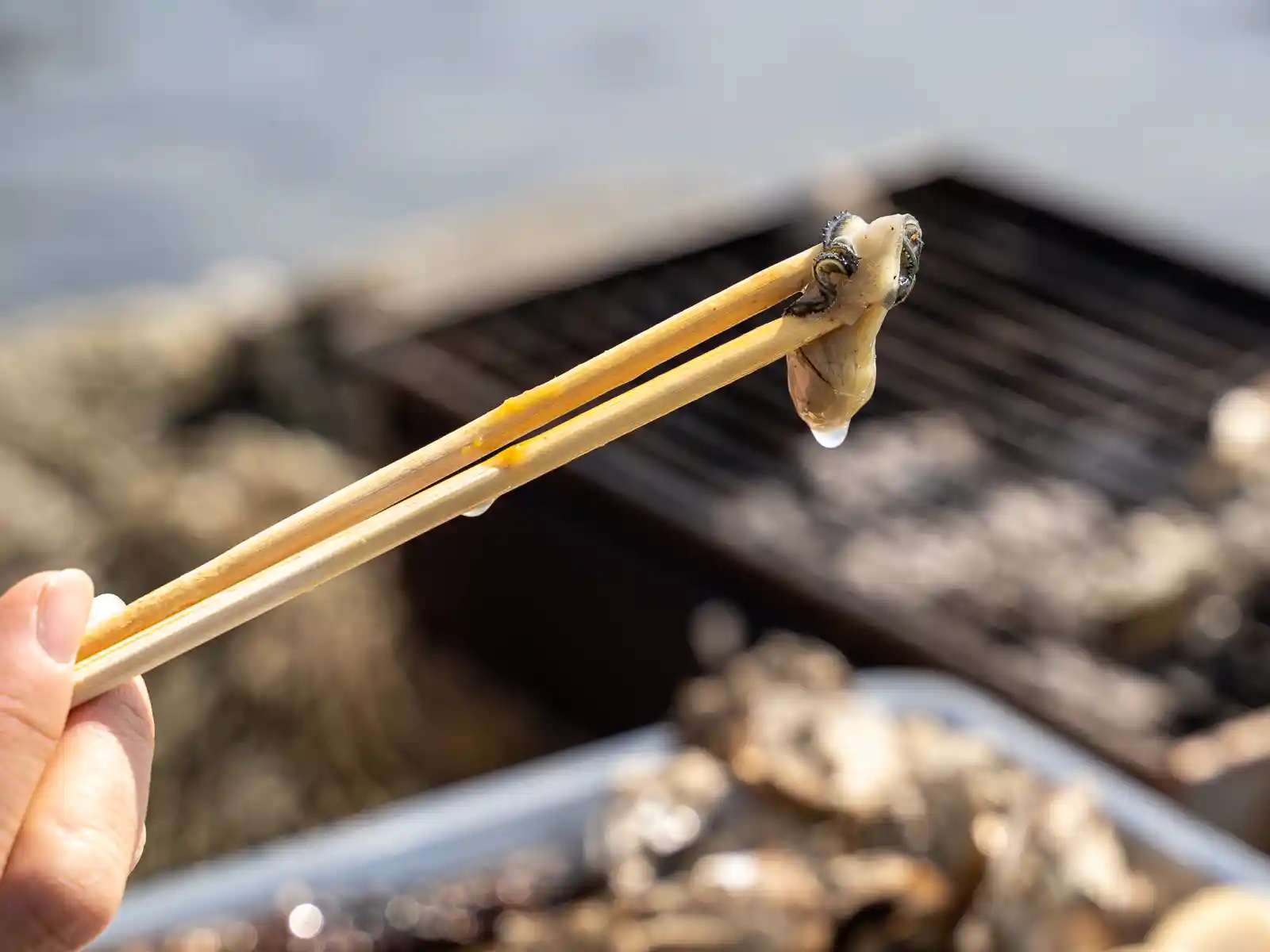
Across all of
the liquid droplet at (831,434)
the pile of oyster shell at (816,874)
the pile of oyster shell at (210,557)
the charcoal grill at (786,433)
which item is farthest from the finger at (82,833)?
the pile of oyster shell at (210,557)

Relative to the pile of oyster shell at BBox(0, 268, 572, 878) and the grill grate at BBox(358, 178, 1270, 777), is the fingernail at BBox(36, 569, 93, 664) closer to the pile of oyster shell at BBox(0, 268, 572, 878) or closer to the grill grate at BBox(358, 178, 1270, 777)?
the grill grate at BBox(358, 178, 1270, 777)

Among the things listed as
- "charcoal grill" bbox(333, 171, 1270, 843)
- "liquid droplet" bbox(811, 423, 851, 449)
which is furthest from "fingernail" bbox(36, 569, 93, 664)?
"charcoal grill" bbox(333, 171, 1270, 843)

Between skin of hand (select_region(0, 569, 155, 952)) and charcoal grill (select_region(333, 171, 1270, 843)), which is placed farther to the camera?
charcoal grill (select_region(333, 171, 1270, 843))

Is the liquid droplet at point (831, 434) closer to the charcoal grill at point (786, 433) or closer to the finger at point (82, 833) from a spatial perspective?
the finger at point (82, 833)

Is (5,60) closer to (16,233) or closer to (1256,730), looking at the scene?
(16,233)

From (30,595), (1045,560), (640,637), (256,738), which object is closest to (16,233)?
(256,738)

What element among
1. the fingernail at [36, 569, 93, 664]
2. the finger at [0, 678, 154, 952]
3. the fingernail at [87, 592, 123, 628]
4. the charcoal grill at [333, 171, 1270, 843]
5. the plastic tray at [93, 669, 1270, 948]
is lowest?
the charcoal grill at [333, 171, 1270, 843]
